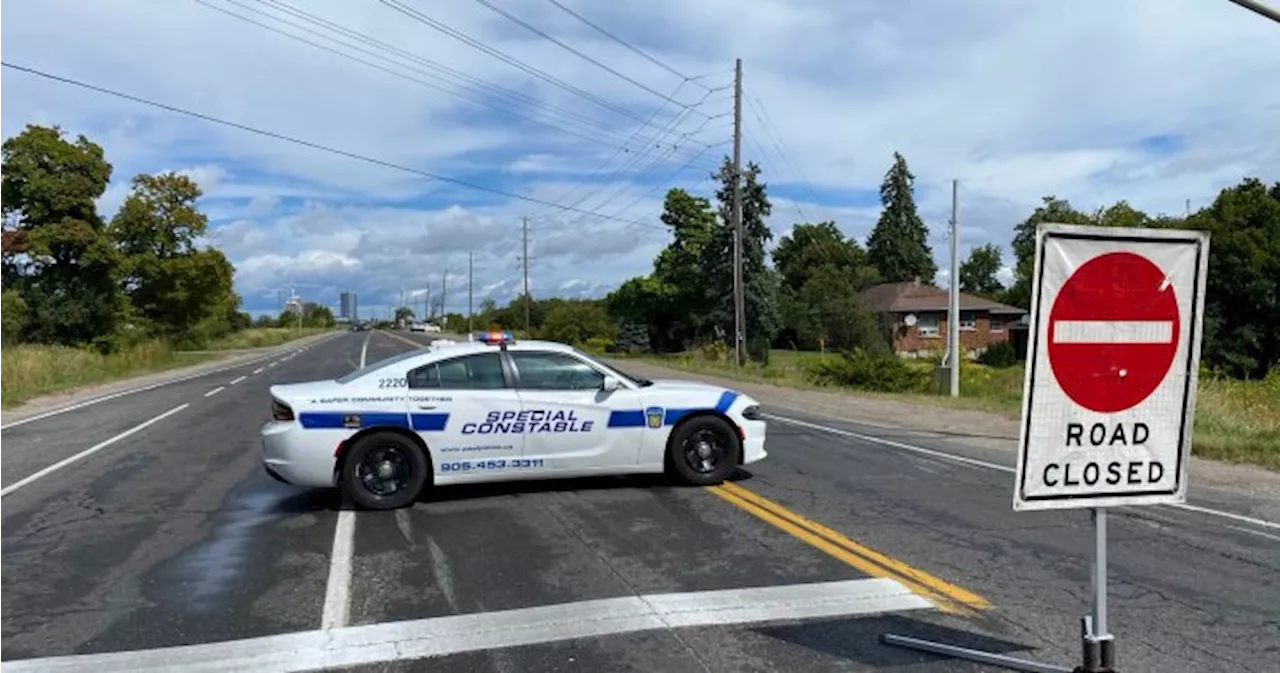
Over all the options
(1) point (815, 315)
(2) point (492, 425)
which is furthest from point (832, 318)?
(2) point (492, 425)

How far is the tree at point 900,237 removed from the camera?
88562 millimetres

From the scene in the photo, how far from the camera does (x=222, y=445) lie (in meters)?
13.3

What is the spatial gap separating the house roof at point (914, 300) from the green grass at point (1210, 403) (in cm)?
3248

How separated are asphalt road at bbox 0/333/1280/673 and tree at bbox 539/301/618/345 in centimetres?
5034

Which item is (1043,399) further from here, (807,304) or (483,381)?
(807,304)

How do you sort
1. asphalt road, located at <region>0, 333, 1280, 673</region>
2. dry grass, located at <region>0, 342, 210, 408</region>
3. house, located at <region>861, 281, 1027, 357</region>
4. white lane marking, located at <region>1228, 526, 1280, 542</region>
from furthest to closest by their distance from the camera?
1. house, located at <region>861, 281, 1027, 357</region>
2. dry grass, located at <region>0, 342, 210, 408</region>
3. white lane marking, located at <region>1228, 526, 1280, 542</region>
4. asphalt road, located at <region>0, 333, 1280, 673</region>

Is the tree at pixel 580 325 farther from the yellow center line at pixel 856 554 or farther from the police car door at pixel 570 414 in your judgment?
the yellow center line at pixel 856 554

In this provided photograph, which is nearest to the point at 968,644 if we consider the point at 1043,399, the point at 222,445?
the point at 1043,399

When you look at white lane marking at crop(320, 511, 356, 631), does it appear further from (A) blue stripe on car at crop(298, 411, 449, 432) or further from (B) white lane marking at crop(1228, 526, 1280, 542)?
(B) white lane marking at crop(1228, 526, 1280, 542)

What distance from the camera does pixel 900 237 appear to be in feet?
292

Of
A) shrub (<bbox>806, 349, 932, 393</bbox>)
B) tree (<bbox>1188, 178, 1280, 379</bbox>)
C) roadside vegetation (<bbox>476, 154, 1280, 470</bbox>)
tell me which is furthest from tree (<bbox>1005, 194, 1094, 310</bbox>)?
shrub (<bbox>806, 349, 932, 393</bbox>)

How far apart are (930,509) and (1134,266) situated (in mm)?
4410

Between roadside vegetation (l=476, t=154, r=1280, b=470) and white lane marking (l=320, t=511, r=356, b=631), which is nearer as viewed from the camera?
white lane marking (l=320, t=511, r=356, b=631)

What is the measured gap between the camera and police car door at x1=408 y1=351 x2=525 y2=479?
841cm
